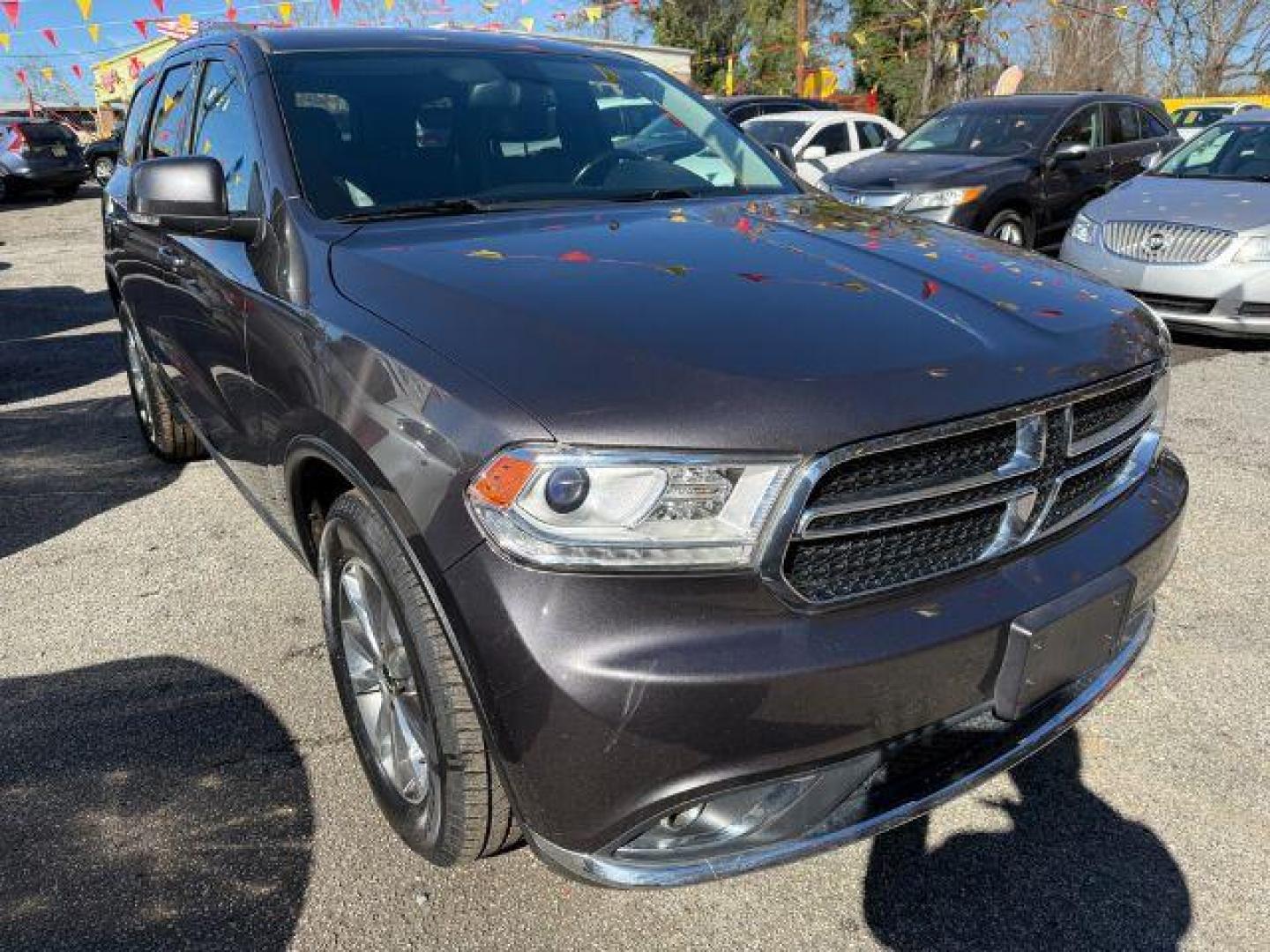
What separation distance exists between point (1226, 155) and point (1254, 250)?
182cm

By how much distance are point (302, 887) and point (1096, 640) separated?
174cm

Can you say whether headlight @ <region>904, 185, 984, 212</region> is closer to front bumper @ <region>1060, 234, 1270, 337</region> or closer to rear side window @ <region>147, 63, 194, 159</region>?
front bumper @ <region>1060, 234, 1270, 337</region>

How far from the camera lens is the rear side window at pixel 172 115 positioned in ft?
11.7

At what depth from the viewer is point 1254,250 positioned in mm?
6215

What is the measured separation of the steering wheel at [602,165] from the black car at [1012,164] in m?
5.16

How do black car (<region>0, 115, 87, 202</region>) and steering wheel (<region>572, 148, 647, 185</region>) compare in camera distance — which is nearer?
steering wheel (<region>572, 148, 647, 185</region>)

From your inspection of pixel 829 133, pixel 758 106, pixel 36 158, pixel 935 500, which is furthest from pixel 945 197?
pixel 36 158

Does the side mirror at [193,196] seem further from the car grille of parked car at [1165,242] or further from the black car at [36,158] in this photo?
the black car at [36,158]

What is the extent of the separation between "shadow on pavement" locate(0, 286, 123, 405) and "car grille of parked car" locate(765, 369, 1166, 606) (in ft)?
19.8

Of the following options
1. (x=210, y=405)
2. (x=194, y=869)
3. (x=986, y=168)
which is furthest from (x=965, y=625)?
(x=986, y=168)

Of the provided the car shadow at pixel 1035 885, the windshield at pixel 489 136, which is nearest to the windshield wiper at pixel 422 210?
the windshield at pixel 489 136

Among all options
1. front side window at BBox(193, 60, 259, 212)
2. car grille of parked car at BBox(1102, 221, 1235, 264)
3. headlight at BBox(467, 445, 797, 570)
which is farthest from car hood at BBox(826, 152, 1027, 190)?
headlight at BBox(467, 445, 797, 570)

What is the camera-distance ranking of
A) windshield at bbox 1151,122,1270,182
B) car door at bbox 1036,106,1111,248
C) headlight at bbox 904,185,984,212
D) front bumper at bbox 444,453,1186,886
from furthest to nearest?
car door at bbox 1036,106,1111,248 → headlight at bbox 904,185,984,212 → windshield at bbox 1151,122,1270,182 → front bumper at bbox 444,453,1186,886

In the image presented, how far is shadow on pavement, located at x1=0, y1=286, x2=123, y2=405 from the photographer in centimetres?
652
